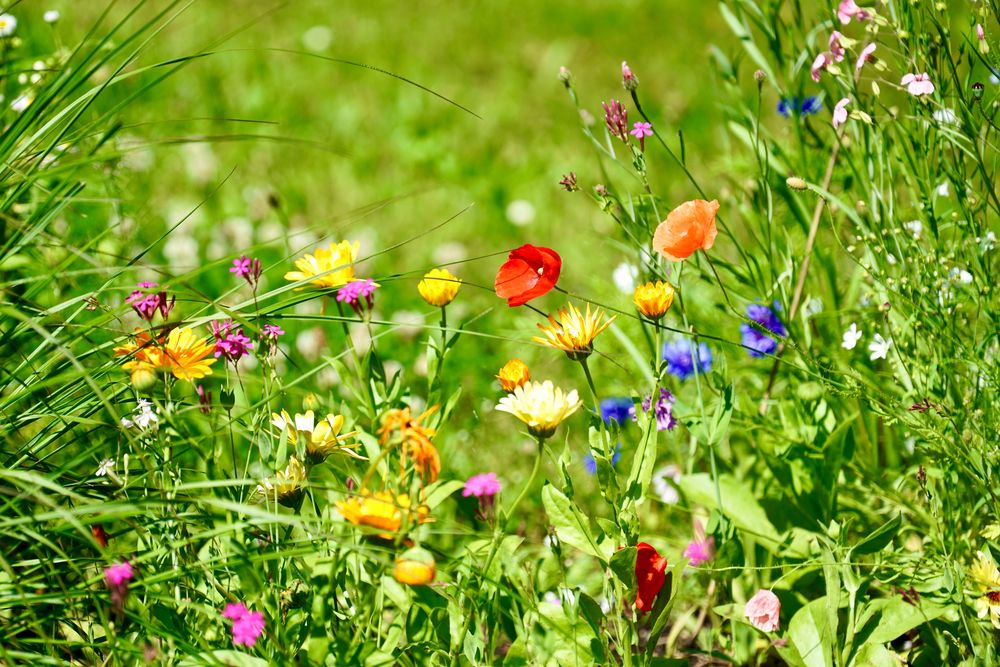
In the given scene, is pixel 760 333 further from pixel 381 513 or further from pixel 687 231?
pixel 381 513

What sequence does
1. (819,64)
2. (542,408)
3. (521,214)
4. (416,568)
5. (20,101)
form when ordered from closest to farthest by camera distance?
1. (416,568)
2. (542,408)
3. (819,64)
4. (20,101)
5. (521,214)

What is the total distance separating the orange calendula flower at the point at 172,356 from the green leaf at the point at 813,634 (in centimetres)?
83

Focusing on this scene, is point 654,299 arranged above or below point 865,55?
below

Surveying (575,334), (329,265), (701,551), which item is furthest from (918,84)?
(329,265)

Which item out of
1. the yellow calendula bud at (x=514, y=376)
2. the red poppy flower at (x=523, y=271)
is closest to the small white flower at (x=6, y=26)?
the red poppy flower at (x=523, y=271)

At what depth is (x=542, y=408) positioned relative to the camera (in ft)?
3.84

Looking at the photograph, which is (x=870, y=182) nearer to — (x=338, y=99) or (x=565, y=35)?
(x=338, y=99)

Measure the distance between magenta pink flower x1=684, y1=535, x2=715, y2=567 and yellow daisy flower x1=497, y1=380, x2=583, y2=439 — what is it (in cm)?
40

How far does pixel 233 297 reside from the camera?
269 centimetres

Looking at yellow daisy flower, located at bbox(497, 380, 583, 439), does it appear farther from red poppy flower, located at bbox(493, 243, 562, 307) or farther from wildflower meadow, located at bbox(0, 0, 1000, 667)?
red poppy flower, located at bbox(493, 243, 562, 307)

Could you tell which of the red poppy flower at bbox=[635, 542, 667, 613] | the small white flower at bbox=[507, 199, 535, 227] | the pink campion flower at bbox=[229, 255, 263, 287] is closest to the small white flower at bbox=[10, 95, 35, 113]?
the pink campion flower at bbox=[229, 255, 263, 287]

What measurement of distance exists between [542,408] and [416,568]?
257 mm

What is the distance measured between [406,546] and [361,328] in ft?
5.76

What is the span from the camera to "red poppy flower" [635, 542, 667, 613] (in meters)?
1.30
